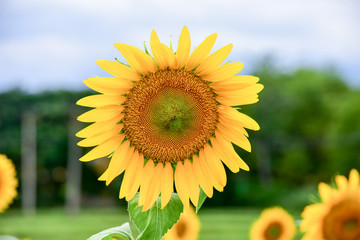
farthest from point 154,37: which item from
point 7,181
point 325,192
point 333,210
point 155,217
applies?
point 7,181

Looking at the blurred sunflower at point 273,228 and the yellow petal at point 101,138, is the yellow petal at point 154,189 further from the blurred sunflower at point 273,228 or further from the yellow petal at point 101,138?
the blurred sunflower at point 273,228

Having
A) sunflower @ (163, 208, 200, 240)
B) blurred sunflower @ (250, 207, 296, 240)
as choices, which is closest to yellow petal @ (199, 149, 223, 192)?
sunflower @ (163, 208, 200, 240)

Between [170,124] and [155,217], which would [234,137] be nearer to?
[170,124]

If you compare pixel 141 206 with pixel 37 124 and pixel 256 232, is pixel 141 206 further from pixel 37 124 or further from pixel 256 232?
pixel 37 124

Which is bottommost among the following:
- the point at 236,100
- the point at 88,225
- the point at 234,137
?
the point at 88,225

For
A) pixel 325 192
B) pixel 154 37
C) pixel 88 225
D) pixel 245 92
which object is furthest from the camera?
pixel 88 225

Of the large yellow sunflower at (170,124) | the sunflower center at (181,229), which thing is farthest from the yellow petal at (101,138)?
the sunflower center at (181,229)

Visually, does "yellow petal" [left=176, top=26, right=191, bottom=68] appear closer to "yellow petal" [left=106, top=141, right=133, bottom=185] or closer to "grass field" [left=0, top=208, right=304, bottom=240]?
"yellow petal" [left=106, top=141, right=133, bottom=185]
